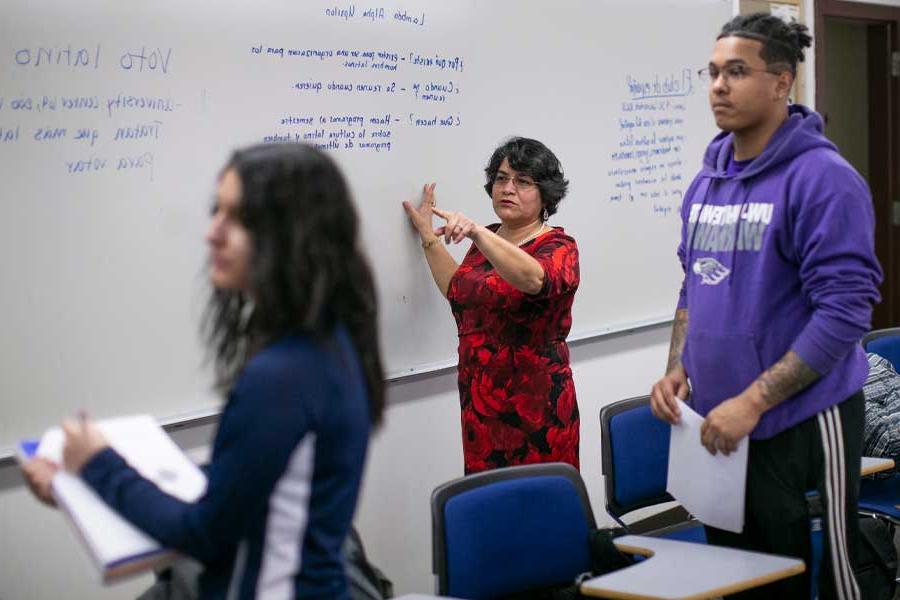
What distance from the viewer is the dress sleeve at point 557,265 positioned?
8.54 ft

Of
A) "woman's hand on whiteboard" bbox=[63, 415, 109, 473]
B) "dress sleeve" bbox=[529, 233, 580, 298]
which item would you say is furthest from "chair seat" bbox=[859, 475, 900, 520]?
"woman's hand on whiteboard" bbox=[63, 415, 109, 473]

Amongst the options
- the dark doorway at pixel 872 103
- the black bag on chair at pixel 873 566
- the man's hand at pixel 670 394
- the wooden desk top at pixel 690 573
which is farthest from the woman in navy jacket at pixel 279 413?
the dark doorway at pixel 872 103

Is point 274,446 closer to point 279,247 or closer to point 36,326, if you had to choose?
point 279,247

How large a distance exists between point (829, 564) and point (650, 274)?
6.24 feet

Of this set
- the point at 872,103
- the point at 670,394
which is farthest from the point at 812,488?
the point at 872,103

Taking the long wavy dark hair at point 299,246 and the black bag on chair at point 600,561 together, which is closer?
the long wavy dark hair at point 299,246

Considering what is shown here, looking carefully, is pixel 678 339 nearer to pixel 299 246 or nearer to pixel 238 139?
pixel 238 139

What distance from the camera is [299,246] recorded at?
1211 millimetres

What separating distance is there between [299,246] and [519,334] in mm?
1530

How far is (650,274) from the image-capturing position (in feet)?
12.6

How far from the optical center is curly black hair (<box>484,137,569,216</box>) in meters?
2.77

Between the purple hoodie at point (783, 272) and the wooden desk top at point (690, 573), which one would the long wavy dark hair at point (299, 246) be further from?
→ the purple hoodie at point (783, 272)

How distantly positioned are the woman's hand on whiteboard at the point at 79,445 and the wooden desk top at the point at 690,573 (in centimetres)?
91

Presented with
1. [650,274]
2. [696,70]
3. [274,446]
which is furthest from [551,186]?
[274,446]
